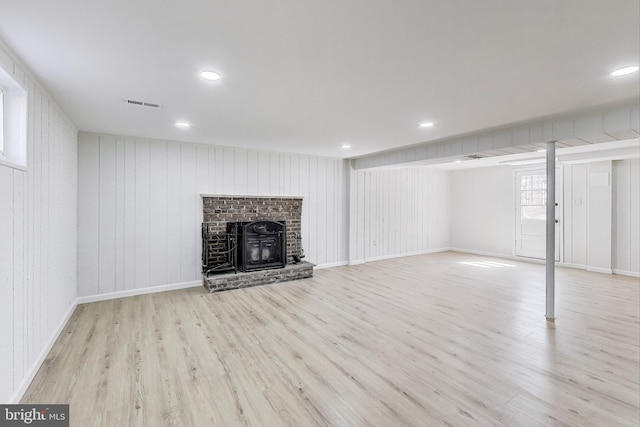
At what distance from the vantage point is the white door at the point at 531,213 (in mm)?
7469

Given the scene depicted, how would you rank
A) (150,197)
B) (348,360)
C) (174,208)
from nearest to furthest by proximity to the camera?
(348,360) < (150,197) < (174,208)

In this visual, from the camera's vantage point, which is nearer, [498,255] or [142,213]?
[142,213]

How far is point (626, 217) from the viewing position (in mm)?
6090

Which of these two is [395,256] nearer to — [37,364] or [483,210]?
[483,210]

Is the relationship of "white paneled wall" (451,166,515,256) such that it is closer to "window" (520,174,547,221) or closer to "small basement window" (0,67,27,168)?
"window" (520,174,547,221)

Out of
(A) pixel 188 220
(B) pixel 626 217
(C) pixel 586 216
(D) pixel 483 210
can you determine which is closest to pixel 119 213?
(A) pixel 188 220

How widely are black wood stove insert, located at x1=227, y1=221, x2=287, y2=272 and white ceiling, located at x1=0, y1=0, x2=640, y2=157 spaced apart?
92.4 inches

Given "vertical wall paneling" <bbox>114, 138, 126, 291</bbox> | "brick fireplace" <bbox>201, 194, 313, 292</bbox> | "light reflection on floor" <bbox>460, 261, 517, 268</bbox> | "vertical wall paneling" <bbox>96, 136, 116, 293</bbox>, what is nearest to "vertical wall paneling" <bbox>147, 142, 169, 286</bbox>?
"vertical wall paneling" <bbox>114, 138, 126, 291</bbox>

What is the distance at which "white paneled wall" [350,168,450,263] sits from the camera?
291 inches

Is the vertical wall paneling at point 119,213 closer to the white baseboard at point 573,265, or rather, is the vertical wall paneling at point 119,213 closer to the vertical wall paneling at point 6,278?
the vertical wall paneling at point 6,278

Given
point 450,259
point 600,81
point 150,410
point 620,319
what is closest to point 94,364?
point 150,410

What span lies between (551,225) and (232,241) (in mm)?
4941

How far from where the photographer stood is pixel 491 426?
6.39 ft

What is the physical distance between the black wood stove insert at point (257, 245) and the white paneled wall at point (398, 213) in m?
2.05
